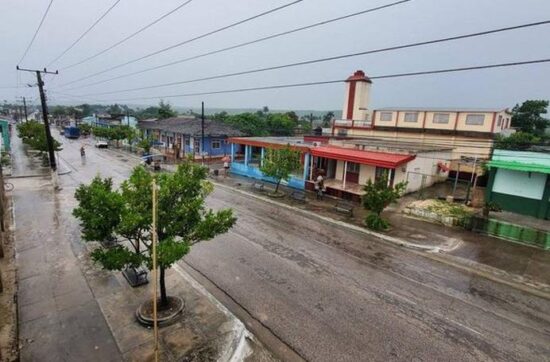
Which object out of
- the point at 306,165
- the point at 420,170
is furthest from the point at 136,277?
the point at 420,170

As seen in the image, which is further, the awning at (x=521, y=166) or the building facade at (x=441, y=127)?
the building facade at (x=441, y=127)

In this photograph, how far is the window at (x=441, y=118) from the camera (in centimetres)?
3351

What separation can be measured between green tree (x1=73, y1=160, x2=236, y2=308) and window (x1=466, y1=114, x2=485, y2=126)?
32758 millimetres

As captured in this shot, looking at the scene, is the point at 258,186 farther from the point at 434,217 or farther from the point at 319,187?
the point at 434,217

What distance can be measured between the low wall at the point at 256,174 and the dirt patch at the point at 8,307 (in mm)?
17270

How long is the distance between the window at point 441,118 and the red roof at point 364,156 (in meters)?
17.2

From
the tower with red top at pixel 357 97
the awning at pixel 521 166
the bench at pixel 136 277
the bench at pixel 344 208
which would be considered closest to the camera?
the bench at pixel 136 277

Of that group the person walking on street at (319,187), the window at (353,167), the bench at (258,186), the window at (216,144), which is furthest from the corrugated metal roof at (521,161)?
the window at (216,144)

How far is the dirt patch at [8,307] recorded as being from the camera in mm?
6676

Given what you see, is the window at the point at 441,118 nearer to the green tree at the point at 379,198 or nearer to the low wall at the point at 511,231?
the low wall at the point at 511,231

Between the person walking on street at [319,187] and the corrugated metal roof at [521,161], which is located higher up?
the corrugated metal roof at [521,161]

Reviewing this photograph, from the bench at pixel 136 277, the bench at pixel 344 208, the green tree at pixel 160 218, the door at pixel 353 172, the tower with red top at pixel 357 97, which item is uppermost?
the tower with red top at pixel 357 97

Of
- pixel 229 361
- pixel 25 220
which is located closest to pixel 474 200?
pixel 229 361

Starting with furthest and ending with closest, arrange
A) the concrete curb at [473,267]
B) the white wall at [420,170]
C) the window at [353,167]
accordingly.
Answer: the window at [353,167] < the white wall at [420,170] < the concrete curb at [473,267]
